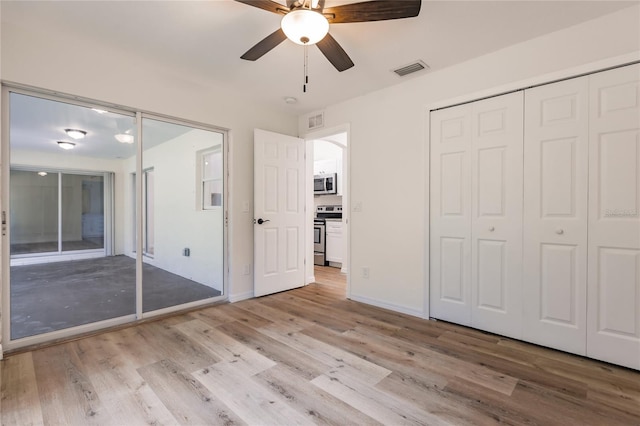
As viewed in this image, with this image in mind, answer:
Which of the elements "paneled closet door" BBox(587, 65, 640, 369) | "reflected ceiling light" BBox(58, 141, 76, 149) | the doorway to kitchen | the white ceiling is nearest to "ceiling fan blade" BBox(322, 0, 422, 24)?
the white ceiling

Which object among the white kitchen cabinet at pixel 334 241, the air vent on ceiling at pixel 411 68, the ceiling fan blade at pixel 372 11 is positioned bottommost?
the white kitchen cabinet at pixel 334 241

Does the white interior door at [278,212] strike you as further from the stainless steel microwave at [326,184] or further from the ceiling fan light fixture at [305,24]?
the ceiling fan light fixture at [305,24]

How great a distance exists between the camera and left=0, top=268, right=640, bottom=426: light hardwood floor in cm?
155

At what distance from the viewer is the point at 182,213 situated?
4484 mm

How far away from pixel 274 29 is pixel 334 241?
400cm

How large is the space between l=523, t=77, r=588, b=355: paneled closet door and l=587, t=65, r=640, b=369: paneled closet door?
0.05 metres

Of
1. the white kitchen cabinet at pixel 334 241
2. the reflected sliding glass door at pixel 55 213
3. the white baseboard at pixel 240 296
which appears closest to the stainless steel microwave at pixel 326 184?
the white kitchen cabinet at pixel 334 241

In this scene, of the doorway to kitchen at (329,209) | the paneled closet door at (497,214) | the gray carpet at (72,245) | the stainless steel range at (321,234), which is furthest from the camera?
the stainless steel range at (321,234)

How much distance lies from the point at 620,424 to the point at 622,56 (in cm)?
237

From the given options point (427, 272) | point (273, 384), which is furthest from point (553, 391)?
point (273, 384)

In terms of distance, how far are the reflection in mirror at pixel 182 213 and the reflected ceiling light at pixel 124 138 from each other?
0.16 m

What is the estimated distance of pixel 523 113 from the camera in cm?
245

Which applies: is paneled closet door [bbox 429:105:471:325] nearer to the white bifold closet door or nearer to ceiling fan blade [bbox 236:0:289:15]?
the white bifold closet door

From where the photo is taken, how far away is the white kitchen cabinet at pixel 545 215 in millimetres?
2057
